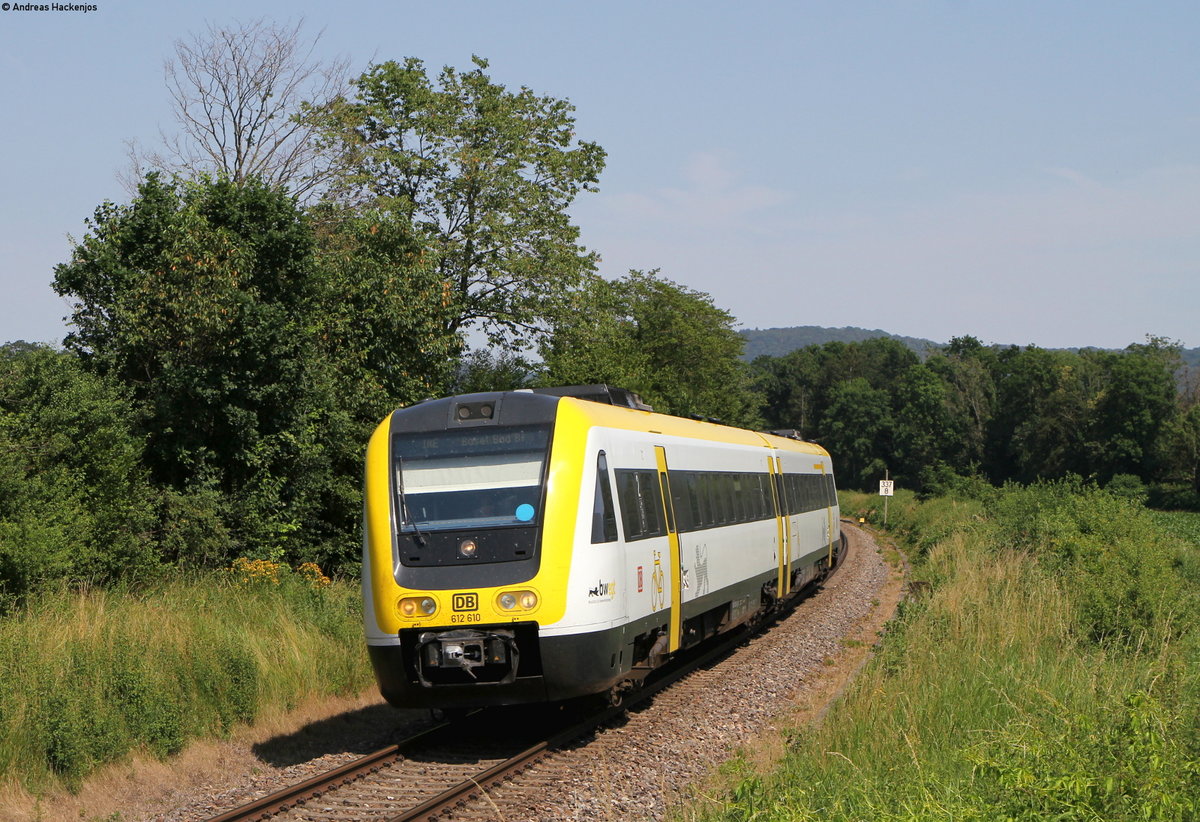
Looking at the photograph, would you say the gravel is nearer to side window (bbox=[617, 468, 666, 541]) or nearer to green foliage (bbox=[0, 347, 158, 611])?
side window (bbox=[617, 468, 666, 541])

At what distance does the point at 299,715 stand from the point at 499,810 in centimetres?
408

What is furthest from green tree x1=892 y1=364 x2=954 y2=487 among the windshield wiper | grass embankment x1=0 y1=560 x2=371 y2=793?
the windshield wiper

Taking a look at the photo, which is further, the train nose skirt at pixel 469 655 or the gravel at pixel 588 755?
the train nose skirt at pixel 469 655

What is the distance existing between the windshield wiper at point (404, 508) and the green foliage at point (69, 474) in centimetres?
679

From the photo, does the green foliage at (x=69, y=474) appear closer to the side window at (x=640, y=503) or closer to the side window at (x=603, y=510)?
the side window at (x=640, y=503)

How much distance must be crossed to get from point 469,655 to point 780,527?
10397 millimetres

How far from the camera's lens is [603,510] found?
10375mm

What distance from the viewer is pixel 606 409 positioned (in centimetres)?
1154

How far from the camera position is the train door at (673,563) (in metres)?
12.2

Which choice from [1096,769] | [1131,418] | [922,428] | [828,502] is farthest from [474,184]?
[922,428]

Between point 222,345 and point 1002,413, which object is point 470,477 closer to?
point 222,345

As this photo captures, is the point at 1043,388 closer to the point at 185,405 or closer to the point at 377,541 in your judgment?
the point at 185,405

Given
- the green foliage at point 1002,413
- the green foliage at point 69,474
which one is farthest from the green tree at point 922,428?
the green foliage at point 69,474

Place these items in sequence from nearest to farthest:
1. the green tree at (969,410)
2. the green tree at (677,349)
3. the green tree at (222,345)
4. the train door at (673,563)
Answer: the train door at (673,563) → the green tree at (222,345) → the green tree at (677,349) → the green tree at (969,410)
